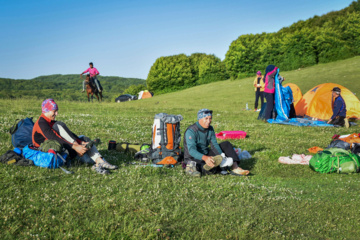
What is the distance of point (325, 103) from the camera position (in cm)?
2303

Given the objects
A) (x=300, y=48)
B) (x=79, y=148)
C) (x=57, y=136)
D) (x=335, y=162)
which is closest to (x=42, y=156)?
(x=57, y=136)

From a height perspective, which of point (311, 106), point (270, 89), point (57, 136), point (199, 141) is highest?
point (270, 89)

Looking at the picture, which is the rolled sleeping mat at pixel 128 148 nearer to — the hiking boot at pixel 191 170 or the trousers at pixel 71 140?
the trousers at pixel 71 140

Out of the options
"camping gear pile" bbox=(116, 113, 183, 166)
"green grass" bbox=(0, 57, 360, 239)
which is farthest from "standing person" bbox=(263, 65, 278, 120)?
"camping gear pile" bbox=(116, 113, 183, 166)

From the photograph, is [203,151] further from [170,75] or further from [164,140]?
[170,75]

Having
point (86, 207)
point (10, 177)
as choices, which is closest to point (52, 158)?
point (10, 177)

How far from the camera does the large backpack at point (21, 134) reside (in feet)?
31.1

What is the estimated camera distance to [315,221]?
6.04 metres

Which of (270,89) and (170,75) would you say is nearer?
(270,89)

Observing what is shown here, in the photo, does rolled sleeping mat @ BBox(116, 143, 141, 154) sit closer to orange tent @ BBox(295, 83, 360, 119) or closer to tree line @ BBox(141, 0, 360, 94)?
orange tent @ BBox(295, 83, 360, 119)

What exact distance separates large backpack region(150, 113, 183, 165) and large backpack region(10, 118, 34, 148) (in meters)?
3.95

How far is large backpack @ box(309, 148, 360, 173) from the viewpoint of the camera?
32.0 ft

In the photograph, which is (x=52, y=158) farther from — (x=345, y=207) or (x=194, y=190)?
(x=345, y=207)

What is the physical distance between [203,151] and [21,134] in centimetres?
579
